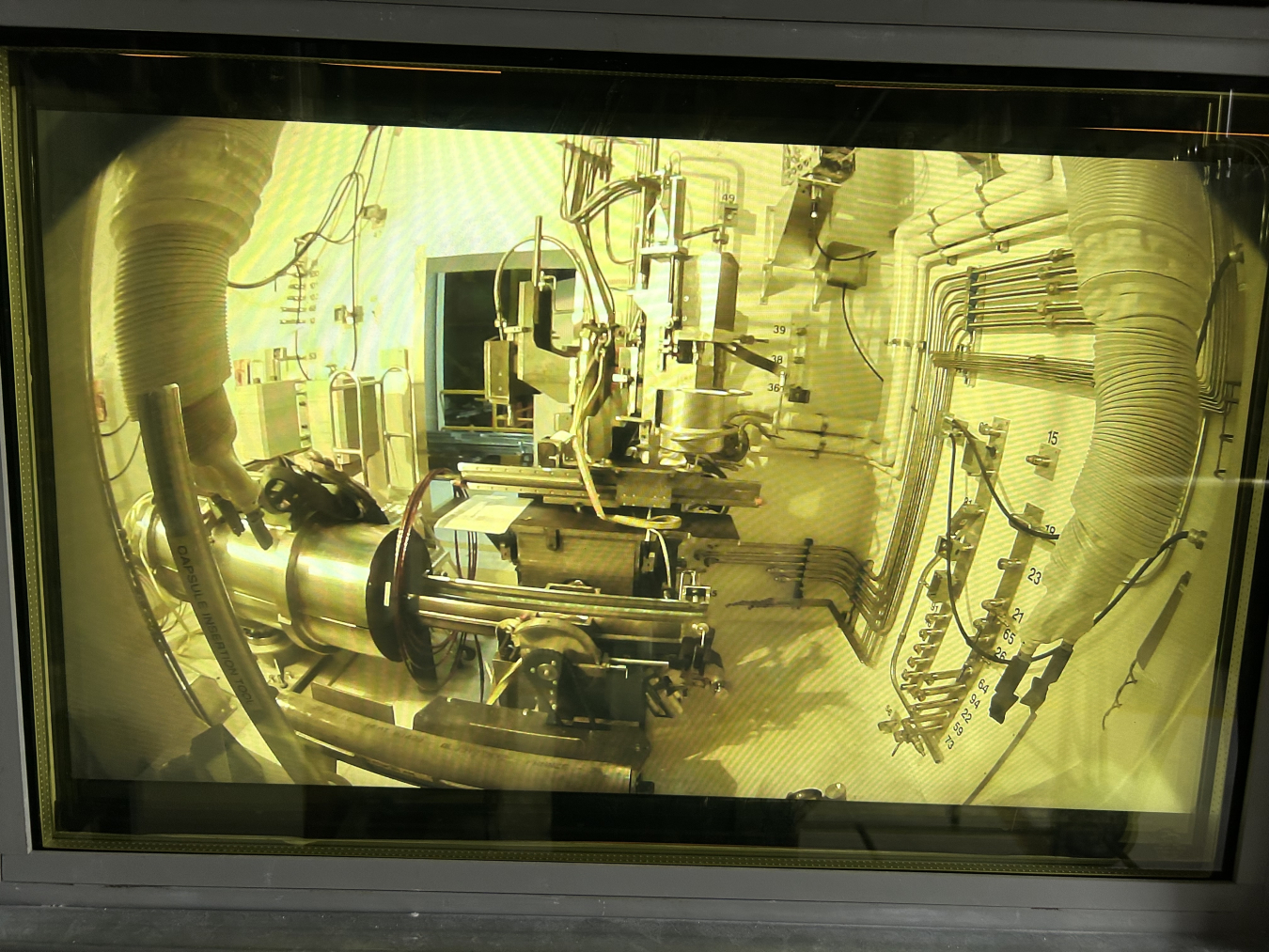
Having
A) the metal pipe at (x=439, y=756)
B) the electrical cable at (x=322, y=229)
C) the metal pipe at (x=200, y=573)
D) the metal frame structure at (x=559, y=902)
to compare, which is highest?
the electrical cable at (x=322, y=229)

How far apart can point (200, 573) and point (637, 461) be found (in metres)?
0.56

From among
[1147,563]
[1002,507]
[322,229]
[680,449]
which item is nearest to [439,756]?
[680,449]

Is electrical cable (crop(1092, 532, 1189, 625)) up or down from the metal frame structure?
up

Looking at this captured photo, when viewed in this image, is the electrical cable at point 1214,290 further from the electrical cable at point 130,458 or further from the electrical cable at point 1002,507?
the electrical cable at point 130,458

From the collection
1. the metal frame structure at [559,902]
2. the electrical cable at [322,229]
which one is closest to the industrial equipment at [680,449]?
the electrical cable at [322,229]

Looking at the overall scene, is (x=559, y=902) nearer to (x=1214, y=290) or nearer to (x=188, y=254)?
(x=188, y=254)

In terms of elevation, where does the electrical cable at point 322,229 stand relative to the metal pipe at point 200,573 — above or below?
above

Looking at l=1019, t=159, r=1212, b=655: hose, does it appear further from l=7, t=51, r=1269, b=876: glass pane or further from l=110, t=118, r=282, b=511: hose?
l=110, t=118, r=282, b=511: hose

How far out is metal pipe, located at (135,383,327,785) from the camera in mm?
857

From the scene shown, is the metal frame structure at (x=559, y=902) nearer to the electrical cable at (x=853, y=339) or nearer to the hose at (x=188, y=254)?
the hose at (x=188, y=254)

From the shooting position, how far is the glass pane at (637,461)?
0.82 m

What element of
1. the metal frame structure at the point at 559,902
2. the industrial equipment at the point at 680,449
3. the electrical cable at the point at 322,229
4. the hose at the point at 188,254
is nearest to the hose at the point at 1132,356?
the industrial equipment at the point at 680,449

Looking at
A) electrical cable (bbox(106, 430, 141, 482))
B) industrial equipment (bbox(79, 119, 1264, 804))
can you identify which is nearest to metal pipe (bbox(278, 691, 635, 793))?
industrial equipment (bbox(79, 119, 1264, 804))

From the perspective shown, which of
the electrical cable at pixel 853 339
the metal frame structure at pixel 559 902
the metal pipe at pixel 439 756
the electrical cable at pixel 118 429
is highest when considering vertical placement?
the electrical cable at pixel 853 339
